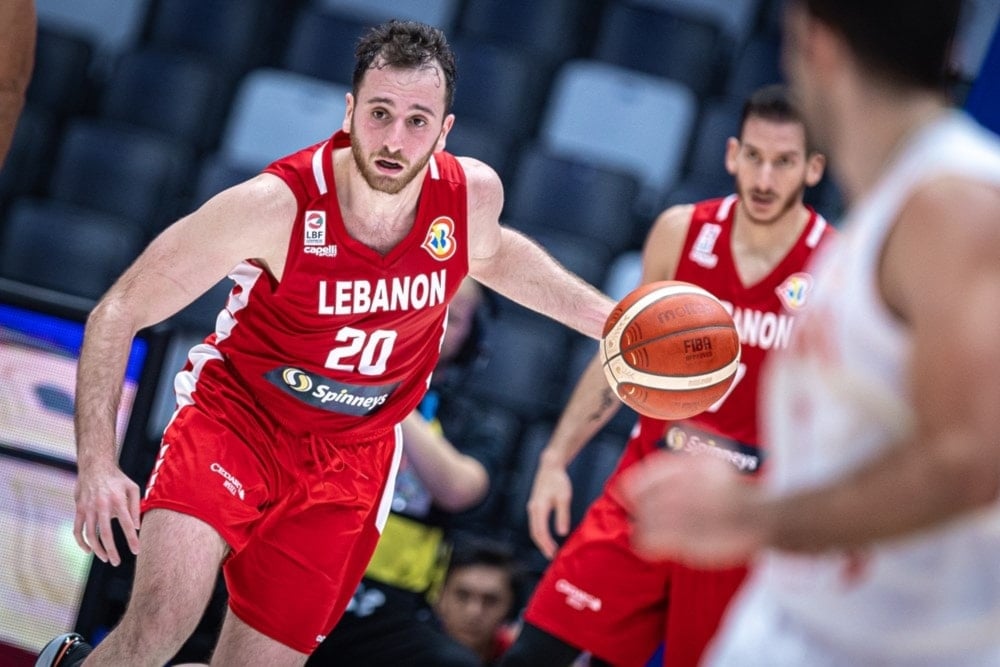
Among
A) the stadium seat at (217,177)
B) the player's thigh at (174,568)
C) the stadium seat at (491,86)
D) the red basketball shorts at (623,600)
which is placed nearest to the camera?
the player's thigh at (174,568)

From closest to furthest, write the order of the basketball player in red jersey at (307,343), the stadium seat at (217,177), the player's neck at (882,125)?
the player's neck at (882,125), the basketball player in red jersey at (307,343), the stadium seat at (217,177)

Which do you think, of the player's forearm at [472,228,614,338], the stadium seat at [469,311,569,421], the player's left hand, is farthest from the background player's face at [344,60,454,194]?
the stadium seat at [469,311,569,421]

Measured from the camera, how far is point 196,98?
25.2 feet

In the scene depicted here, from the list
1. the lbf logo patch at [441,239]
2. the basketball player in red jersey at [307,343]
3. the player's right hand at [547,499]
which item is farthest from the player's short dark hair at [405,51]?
the player's right hand at [547,499]

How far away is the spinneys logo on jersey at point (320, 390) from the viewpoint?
12.9ft

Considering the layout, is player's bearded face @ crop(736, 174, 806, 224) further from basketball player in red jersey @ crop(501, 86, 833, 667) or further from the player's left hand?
the player's left hand

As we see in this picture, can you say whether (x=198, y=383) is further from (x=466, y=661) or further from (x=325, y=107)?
(x=325, y=107)

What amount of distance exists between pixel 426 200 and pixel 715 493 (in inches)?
92.9

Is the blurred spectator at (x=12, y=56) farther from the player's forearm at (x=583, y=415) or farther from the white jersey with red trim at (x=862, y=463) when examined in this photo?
the white jersey with red trim at (x=862, y=463)

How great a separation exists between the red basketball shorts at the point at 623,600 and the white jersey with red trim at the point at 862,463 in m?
2.25

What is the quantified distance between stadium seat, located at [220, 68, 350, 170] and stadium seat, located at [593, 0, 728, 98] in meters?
1.77

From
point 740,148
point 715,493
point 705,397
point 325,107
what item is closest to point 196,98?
point 325,107

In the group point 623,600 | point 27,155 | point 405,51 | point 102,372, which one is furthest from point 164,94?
point 623,600

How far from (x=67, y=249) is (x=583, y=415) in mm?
3450
